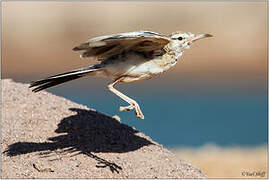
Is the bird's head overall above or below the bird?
above

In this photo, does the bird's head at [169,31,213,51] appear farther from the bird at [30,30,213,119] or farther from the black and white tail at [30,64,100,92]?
the black and white tail at [30,64,100,92]

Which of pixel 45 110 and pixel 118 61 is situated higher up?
pixel 118 61

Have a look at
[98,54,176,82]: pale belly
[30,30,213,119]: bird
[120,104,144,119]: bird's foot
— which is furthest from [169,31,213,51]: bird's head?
[120,104,144,119]: bird's foot

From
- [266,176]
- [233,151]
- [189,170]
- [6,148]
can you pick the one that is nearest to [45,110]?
[6,148]

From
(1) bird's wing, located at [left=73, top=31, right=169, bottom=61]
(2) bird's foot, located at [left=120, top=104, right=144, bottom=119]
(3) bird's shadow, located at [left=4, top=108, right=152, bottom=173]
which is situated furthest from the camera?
(3) bird's shadow, located at [left=4, top=108, right=152, bottom=173]

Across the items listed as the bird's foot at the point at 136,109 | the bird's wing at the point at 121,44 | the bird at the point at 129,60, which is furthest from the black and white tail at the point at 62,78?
the bird's foot at the point at 136,109

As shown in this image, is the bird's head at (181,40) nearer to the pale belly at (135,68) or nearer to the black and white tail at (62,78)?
the pale belly at (135,68)

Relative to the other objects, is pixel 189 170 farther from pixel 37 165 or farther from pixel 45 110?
pixel 45 110

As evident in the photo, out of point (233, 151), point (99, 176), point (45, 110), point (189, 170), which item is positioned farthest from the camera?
point (233, 151)
